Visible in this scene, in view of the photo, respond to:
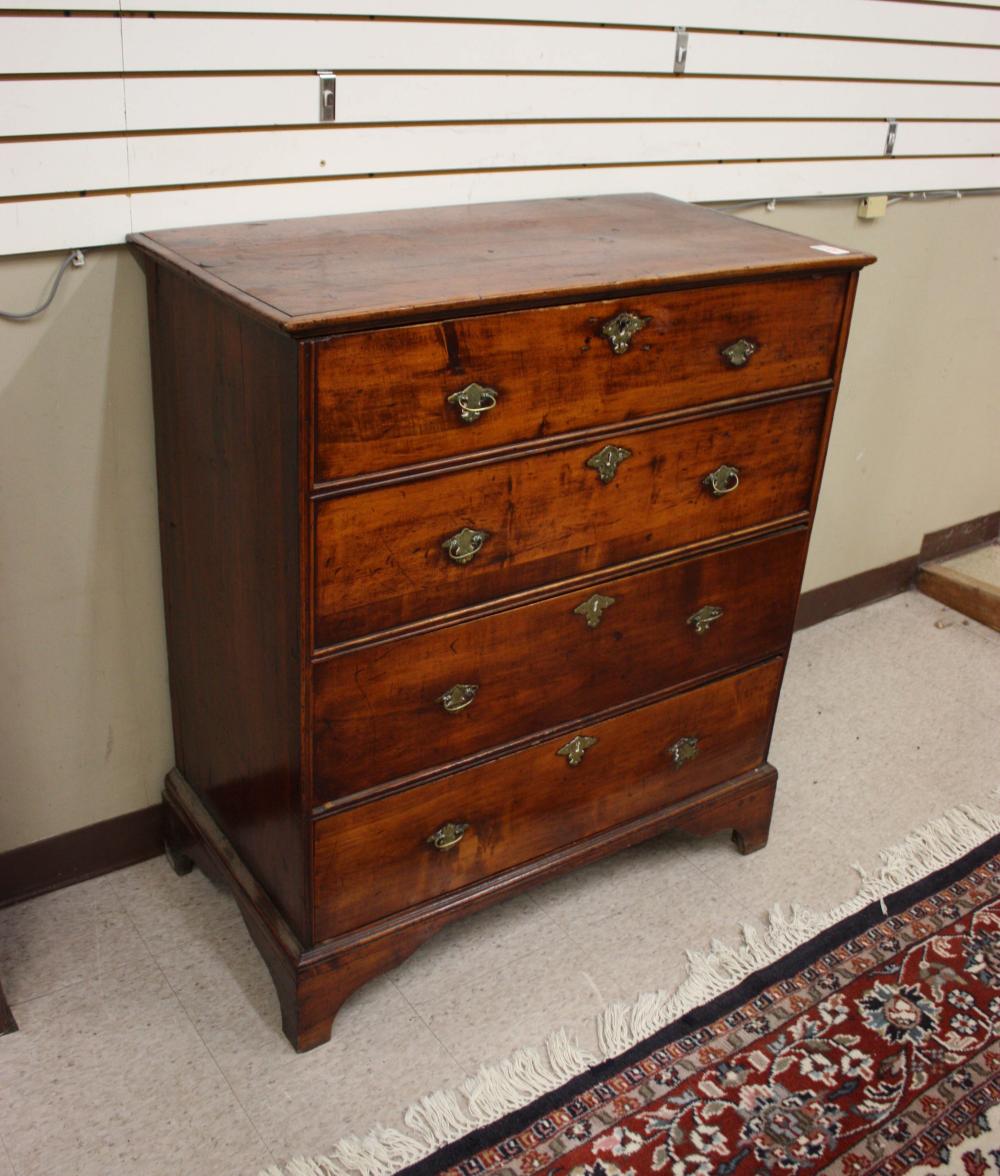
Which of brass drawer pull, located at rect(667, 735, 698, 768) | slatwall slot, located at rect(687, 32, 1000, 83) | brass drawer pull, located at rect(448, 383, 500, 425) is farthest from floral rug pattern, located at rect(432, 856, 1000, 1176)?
slatwall slot, located at rect(687, 32, 1000, 83)

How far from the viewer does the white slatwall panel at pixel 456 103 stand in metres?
1.96

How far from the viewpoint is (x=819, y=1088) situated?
218 cm

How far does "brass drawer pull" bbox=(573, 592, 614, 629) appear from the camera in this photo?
2180mm

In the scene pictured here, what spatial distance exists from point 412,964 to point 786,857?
0.87 m

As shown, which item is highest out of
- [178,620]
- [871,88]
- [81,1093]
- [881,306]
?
[871,88]

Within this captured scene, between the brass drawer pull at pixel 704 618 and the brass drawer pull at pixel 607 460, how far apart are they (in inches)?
16.3

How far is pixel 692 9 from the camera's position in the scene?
8.37 ft

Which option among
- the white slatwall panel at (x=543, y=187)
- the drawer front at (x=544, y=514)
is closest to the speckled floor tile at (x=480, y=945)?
the drawer front at (x=544, y=514)

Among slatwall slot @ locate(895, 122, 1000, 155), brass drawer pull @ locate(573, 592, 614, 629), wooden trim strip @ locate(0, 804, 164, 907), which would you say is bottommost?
wooden trim strip @ locate(0, 804, 164, 907)

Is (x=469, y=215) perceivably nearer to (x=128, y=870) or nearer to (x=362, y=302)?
(x=362, y=302)

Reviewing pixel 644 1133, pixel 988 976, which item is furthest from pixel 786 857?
pixel 644 1133

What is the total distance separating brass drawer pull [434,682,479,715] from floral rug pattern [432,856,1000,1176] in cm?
69

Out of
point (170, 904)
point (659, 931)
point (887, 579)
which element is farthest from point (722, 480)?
point (887, 579)

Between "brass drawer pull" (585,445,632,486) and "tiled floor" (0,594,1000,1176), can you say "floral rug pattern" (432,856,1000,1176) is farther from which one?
"brass drawer pull" (585,445,632,486)
